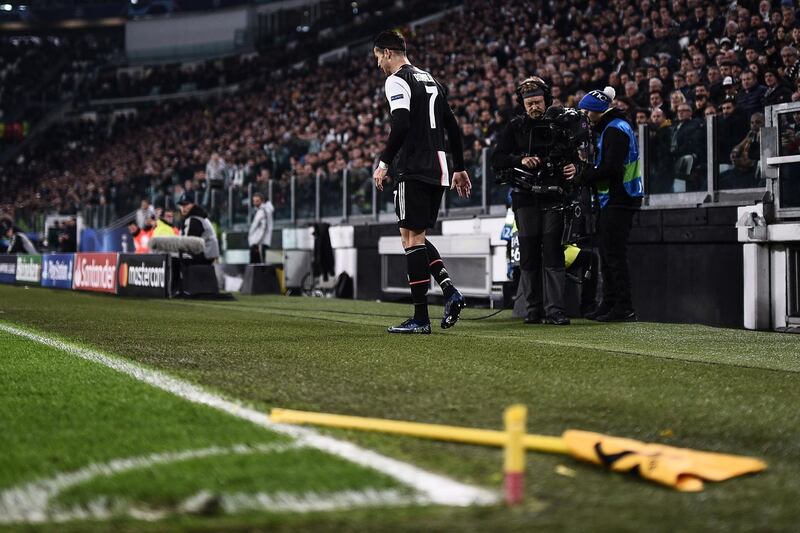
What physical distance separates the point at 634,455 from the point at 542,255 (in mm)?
6017

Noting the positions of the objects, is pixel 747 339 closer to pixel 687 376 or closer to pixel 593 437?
pixel 687 376

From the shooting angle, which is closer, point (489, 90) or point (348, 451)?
point (348, 451)

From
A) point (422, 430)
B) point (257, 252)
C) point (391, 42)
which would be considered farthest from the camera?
point (257, 252)

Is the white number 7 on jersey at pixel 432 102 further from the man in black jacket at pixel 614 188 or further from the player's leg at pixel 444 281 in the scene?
the man in black jacket at pixel 614 188

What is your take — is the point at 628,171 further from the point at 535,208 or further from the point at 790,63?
the point at 790,63

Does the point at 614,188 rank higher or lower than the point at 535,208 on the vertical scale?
higher

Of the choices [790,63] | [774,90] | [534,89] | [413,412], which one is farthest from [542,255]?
[413,412]

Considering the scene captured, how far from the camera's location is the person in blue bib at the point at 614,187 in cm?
877

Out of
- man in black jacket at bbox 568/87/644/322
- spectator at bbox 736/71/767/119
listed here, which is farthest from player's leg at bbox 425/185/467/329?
spectator at bbox 736/71/767/119

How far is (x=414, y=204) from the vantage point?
7141 millimetres

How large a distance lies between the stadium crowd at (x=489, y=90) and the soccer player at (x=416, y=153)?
3.48 meters

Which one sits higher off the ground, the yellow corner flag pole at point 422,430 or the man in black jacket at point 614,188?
the man in black jacket at point 614,188

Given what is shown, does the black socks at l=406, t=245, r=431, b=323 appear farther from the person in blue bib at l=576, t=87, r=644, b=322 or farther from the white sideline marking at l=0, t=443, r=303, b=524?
the white sideline marking at l=0, t=443, r=303, b=524

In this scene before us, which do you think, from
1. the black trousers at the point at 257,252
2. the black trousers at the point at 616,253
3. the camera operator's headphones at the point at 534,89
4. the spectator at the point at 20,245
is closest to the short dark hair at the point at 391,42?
the camera operator's headphones at the point at 534,89
